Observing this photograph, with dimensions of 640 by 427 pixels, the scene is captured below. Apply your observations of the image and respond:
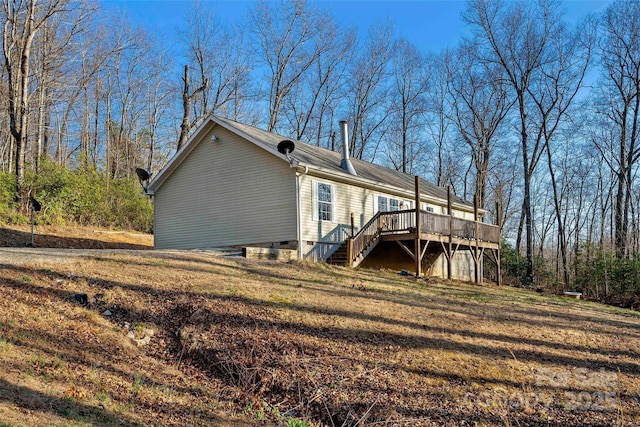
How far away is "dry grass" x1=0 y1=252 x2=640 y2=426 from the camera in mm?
5566

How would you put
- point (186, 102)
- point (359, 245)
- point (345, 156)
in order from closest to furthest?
1. point (359, 245)
2. point (345, 156)
3. point (186, 102)

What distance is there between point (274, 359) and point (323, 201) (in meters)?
10.7

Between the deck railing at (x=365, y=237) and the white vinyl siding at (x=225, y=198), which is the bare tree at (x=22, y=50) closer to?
the white vinyl siding at (x=225, y=198)

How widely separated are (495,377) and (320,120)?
32218 mm

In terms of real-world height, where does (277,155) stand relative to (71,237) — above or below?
above

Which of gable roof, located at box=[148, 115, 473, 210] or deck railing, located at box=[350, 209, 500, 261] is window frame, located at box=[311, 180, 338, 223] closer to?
gable roof, located at box=[148, 115, 473, 210]

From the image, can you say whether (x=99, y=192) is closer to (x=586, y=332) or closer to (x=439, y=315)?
(x=439, y=315)

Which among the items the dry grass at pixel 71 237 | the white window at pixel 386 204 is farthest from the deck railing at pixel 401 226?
the dry grass at pixel 71 237

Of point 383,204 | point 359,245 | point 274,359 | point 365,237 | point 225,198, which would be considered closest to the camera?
point 274,359

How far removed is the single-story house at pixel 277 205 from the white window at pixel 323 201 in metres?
0.03

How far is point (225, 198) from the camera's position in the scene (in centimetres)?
1758

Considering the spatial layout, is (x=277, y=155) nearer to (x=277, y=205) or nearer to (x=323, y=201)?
(x=277, y=205)

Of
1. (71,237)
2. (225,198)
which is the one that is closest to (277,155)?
(225,198)

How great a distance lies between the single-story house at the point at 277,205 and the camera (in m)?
16.3
